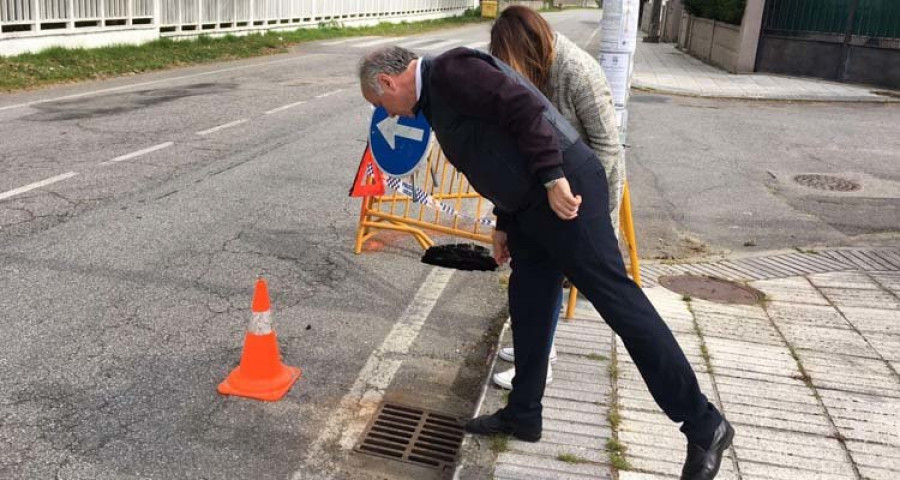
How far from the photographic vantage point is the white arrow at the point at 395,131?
227 inches

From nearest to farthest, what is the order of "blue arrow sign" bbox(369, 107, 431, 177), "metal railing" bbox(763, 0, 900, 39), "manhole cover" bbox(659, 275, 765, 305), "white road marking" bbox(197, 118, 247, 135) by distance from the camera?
"manhole cover" bbox(659, 275, 765, 305), "blue arrow sign" bbox(369, 107, 431, 177), "white road marking" bbox(197, 118, 247, 135), "metal railing" bbox(763, 0, 900, 39)

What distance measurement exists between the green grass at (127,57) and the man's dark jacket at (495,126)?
1393 cm

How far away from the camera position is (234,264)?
5832 millimetres

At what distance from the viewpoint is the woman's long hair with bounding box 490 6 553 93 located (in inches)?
132

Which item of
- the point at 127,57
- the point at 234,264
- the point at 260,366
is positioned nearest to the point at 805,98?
the point at 234,264

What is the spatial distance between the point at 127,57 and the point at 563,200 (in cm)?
1909

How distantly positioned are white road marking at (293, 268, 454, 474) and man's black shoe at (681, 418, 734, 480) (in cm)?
145

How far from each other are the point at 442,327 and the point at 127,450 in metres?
2.07

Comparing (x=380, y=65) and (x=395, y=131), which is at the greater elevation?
(x=380, y=65)

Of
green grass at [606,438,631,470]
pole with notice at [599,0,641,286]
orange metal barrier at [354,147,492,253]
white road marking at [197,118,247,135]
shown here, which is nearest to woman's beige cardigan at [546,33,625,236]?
green grass at [606,438,631,470]

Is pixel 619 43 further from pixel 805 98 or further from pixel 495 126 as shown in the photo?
pixel 805 98

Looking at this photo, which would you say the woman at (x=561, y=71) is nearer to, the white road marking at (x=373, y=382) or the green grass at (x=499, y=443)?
the green grass at (x=499, y=443)

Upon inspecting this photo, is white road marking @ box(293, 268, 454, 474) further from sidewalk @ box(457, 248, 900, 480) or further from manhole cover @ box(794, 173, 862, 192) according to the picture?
manhole cover @ box(794, 173, 862, 192)

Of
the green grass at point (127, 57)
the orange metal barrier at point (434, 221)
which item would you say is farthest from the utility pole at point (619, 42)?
the green grass at point (127, 57)
